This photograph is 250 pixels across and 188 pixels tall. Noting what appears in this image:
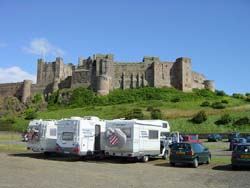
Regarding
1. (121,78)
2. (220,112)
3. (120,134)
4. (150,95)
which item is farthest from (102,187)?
(121,78)

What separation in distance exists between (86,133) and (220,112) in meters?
48.7

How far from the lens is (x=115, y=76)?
Result: 312ft

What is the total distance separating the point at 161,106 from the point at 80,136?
55.4 m

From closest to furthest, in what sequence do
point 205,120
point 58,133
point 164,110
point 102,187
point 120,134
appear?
point 102,187 → point 120,134 → point 58,133 → point 205,120 → point 164,110

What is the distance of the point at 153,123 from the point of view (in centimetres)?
2322

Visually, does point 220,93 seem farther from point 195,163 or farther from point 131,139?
point 195,163

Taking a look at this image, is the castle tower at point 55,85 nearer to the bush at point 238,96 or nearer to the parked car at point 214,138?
the bush at point 238,96

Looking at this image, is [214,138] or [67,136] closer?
[67,136]

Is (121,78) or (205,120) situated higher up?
(121,78)

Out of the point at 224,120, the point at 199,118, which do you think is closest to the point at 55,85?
the point at 199,118

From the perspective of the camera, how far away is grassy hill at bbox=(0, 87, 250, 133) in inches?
2319

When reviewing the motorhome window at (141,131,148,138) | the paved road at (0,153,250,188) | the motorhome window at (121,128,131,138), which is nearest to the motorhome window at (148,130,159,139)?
the motorhome window at (141,131,148,138)

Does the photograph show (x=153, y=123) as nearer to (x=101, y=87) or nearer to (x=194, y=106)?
(x=194, y=106)

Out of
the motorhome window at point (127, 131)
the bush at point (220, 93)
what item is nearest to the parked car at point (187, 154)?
the motorhome window at point (127, 131)
